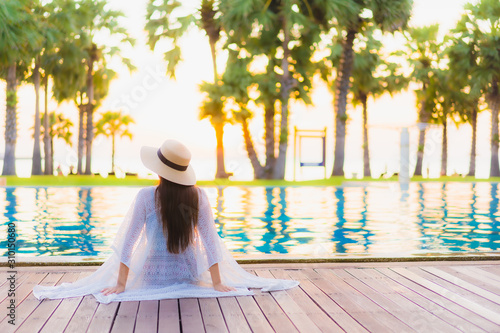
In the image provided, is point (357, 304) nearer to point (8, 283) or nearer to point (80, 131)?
point (8, 283)

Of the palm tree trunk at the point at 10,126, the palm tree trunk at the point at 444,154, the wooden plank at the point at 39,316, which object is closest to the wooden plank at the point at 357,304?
the wooden plank at the point at 39,316

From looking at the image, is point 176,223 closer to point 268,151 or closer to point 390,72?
point 268,151

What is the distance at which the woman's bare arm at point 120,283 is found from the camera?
4.57 m

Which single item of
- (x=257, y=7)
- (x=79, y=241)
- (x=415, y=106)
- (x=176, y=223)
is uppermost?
(x=257, y=7)

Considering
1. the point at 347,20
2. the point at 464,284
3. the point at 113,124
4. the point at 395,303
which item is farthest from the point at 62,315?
the point at 113,124

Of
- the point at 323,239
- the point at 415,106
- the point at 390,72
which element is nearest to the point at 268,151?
the point at 390,72

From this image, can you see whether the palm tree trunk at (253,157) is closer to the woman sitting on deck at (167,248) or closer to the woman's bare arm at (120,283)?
the woman sitting on deck at (167,248)

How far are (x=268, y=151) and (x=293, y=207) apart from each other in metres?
15.5

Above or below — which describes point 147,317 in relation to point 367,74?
below

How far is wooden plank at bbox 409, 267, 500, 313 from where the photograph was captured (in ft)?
14.4

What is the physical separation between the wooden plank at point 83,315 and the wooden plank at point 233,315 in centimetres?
92

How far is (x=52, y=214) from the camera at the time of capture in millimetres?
12891

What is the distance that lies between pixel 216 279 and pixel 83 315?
1.14 meters

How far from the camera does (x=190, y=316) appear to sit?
4.02m
